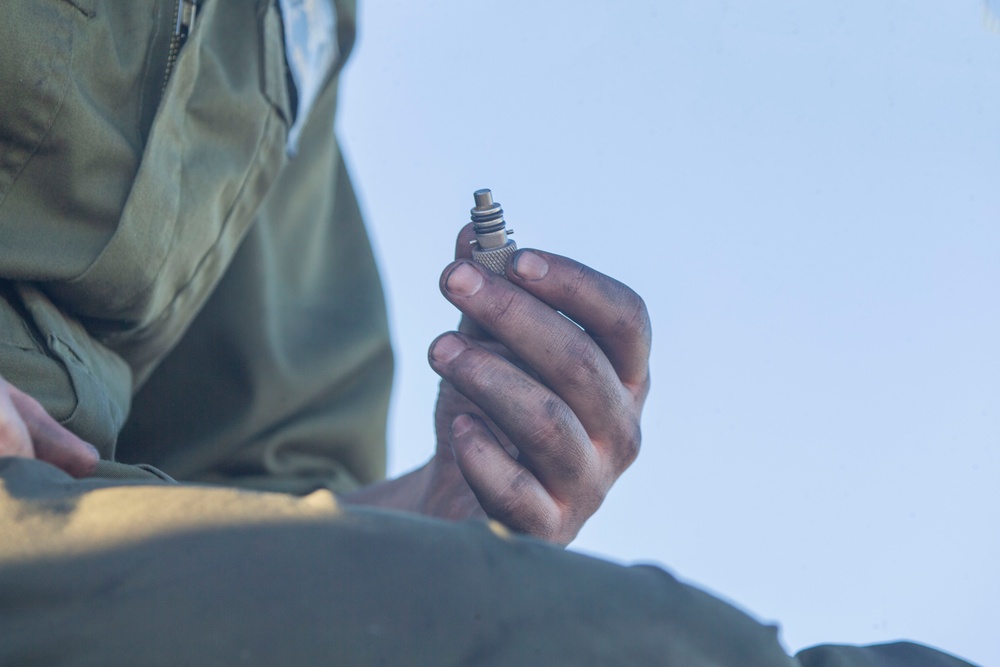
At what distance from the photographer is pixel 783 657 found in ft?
1.44

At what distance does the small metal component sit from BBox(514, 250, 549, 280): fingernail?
0.01 meters

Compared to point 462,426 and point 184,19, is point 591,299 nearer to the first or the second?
point 462,426

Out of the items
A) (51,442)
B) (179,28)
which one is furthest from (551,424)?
(179,28)

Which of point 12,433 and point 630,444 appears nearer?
point 12,433

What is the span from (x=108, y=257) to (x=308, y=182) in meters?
0.49

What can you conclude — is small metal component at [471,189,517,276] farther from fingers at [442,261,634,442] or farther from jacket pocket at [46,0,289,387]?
jacket pocket at [46,0,289,387]

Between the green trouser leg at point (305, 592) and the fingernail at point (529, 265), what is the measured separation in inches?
12.6

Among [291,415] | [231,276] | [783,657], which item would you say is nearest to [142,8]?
[231,276]

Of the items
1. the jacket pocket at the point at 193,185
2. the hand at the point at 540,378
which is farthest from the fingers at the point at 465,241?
the jacket pocket at the point at 193,185

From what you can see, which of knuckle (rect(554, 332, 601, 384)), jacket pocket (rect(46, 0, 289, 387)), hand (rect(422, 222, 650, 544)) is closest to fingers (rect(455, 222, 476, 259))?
hand (rect(422, 222, 650, 544))

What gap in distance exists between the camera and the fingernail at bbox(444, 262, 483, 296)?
736 mm

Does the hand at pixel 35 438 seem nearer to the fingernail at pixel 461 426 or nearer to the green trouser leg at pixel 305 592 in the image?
the green trouser leg at pixel 305 592

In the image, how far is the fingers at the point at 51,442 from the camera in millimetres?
524

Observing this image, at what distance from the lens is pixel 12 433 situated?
49cm
